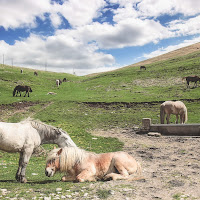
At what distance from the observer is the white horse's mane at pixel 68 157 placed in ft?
22.3

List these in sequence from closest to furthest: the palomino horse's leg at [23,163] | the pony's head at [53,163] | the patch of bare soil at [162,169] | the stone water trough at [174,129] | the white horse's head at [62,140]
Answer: the patch of bare soil at [162,169] → the pony's head at [53,163] → the palomino horse's leg at [23,163] → the white horse's head at [62,140] → the stone water trough at [174,129]

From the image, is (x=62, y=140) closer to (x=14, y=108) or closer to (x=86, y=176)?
(x=86, y=176)

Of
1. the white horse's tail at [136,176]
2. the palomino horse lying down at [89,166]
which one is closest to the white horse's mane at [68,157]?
the palomino horse lying down at [89,166]

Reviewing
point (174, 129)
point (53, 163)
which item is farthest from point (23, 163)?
point (174, 129)

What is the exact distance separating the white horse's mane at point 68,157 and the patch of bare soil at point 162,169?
3.41 ft

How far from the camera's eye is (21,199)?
17.3ft

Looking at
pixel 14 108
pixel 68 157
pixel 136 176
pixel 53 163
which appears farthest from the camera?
pixel 14 108

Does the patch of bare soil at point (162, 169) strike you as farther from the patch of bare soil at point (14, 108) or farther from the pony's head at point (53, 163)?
the patch of bare soil at point (14, 108)

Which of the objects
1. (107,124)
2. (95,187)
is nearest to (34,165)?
(95,187)

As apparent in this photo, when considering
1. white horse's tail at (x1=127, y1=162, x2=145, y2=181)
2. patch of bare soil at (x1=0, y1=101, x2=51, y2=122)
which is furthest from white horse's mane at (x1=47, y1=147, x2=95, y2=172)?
patch of bare soil at (x1=0, y1=101, x2=51, y2=122)

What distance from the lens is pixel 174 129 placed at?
16672 millimetres

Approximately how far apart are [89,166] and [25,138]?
255 cm

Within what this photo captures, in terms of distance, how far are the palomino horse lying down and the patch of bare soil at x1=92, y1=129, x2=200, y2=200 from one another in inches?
17.6

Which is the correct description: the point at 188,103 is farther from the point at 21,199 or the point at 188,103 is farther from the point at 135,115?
the point at 21,199
